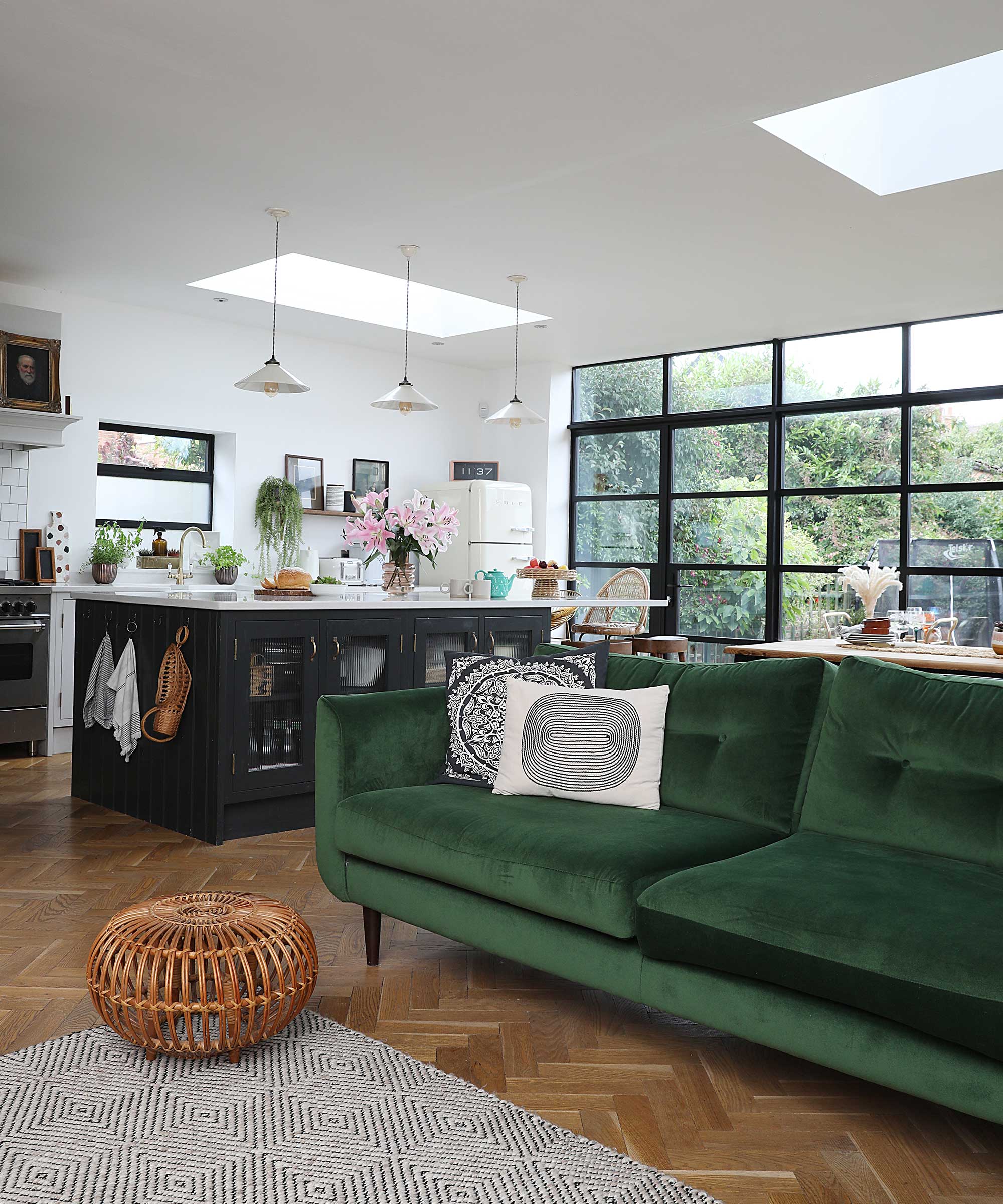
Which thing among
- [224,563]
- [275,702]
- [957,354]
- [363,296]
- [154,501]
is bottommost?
[275,702]

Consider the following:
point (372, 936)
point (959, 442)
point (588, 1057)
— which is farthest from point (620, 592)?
point (588, 1057)

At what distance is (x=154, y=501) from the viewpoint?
750 cm

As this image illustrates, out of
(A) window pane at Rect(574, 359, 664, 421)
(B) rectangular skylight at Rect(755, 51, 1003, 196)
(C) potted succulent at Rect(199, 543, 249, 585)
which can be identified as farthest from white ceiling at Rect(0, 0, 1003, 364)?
(C) potted succulent at Rect(199, 543, 249, 585)

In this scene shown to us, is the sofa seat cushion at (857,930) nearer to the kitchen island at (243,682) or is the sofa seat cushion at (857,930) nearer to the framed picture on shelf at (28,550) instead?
the kitchen island at (243,682)

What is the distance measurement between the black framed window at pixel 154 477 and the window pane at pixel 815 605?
4.17 metres

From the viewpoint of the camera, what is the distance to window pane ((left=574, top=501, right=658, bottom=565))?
8641 mm

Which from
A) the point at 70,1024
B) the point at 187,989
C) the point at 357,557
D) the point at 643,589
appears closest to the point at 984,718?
the point at 187,989

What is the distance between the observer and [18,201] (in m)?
5.22

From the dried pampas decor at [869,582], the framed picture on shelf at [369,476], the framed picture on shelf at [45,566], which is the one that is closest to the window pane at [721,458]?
the framed picture on shelf at [369,476]

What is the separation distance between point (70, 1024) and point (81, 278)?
513 centimetres

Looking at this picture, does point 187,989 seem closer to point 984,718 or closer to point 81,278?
point 984,718

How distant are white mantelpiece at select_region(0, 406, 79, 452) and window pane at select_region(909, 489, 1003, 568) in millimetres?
5353

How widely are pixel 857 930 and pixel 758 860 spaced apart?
0.40 meters

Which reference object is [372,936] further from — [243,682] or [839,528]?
[839,528]
